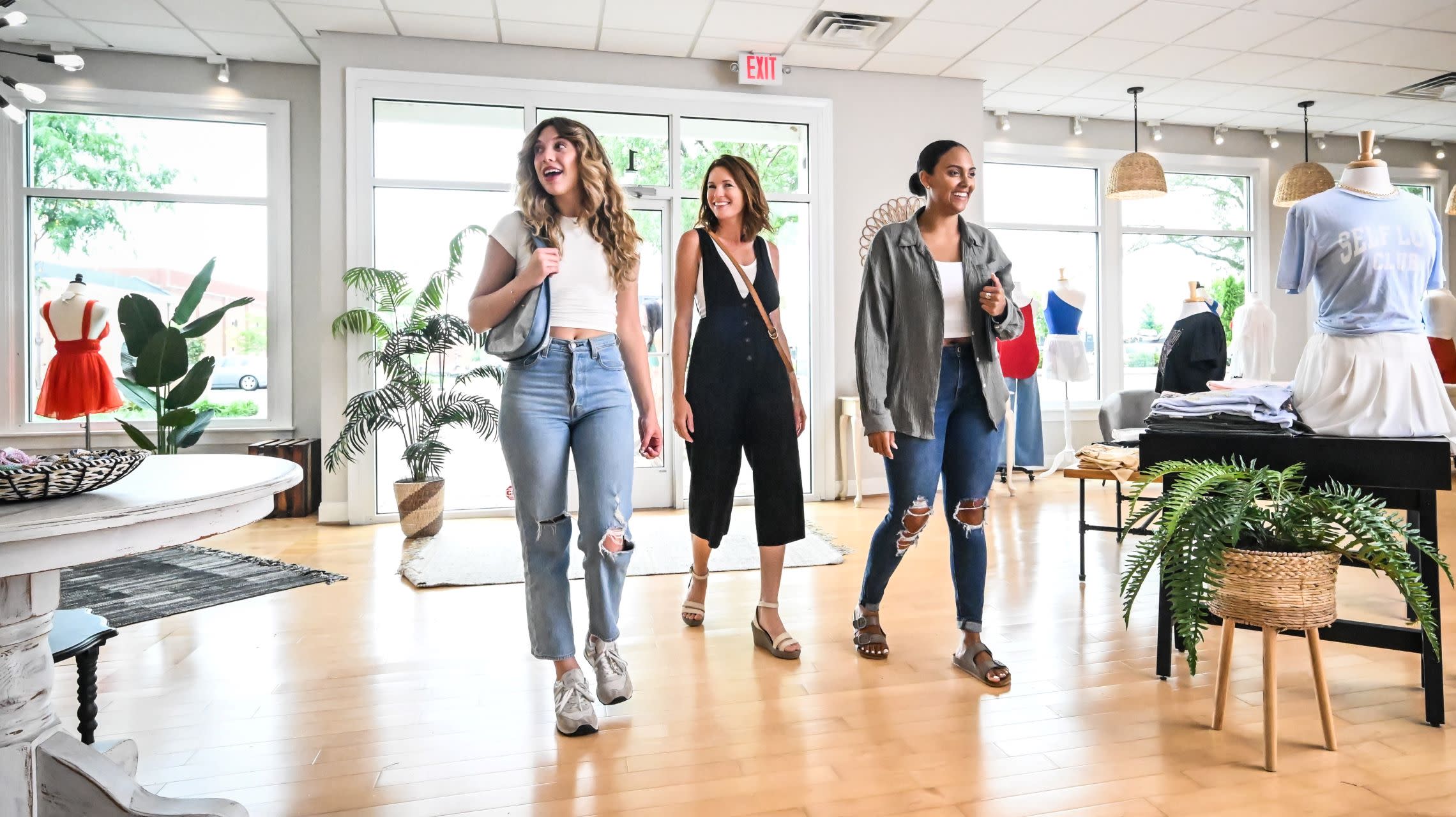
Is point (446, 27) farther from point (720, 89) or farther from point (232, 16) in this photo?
point (720, 89)

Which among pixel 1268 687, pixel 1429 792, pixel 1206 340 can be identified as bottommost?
pixel 1429 792

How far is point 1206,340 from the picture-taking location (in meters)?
3.90

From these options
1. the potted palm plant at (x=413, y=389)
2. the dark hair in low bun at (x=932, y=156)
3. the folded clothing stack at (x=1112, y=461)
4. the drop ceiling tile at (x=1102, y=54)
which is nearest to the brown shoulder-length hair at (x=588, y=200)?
the dark hair in low bun at (x=932, y=156)

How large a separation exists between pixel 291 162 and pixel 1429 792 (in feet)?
20.8

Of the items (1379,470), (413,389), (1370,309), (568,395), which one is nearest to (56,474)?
(568,395)

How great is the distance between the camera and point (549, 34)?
16.5 ft

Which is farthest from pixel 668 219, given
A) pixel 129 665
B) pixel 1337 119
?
pixel 1337 119

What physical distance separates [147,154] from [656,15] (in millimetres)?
3541

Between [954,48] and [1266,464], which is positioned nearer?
[1266,464]

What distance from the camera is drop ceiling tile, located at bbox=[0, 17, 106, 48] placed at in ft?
15.9

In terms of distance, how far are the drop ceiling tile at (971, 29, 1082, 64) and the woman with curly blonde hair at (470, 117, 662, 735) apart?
4.15m

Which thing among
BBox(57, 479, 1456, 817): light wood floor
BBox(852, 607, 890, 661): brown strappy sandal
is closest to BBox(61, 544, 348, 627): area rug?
BBox(57, 479, 1456, 817): light wood floor

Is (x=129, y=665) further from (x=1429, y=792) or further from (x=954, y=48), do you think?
(x=954, y=48)

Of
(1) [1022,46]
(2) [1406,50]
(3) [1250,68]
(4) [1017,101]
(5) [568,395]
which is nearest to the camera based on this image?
(5) [568,395]
